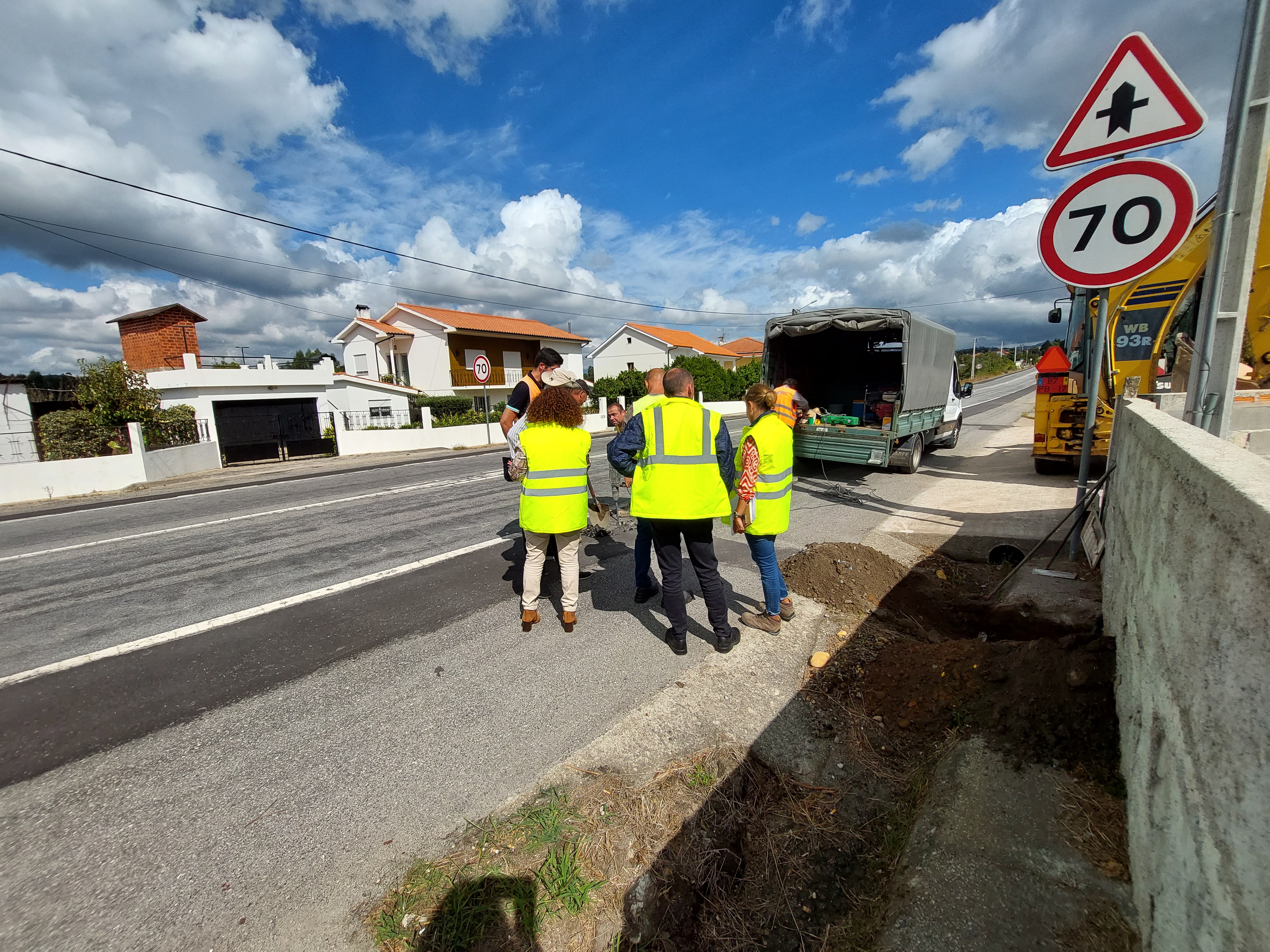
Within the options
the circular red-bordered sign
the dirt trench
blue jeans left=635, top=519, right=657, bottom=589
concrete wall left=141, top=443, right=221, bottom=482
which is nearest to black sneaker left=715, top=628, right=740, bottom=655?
the dirt trench

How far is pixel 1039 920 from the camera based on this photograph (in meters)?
1.62

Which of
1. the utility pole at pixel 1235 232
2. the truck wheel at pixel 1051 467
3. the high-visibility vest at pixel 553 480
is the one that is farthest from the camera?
the truck wheel at pixel 1051 467

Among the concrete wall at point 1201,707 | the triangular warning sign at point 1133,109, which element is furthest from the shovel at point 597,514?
the triangular warning sign at point 1133,109

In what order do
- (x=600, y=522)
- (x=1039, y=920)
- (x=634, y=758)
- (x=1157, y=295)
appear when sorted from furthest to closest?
(x=1157, y=295), (x=600, y=522), (x=634, y=758), (x=1039, y=920)

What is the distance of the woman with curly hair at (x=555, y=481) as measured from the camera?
12.2ft

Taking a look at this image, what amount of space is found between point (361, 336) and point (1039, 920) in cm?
3877

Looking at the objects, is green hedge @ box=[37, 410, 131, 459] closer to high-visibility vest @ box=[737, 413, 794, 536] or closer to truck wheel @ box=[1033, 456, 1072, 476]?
high-visibility vest @ box=[737, 413, 794, 536]

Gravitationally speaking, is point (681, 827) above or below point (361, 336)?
below

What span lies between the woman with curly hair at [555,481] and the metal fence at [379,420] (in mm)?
17196

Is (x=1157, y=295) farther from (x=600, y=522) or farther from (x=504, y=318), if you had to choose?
(x=504, y=318)

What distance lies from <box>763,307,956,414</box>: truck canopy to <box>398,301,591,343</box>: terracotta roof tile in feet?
71.9

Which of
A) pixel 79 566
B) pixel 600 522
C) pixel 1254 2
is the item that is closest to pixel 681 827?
pixel 600 522

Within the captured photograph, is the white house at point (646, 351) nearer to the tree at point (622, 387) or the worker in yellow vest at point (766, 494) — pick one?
the tree at point (622, 387)

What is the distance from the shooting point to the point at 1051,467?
9242 mm
